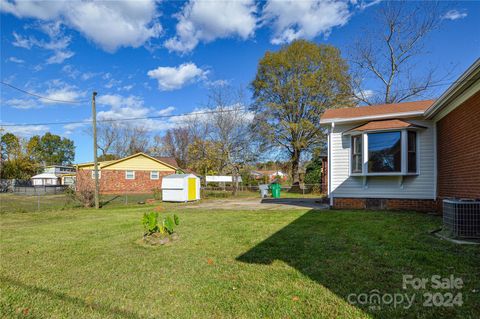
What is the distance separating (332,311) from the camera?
8.89ft

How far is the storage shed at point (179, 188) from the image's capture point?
1661 cm

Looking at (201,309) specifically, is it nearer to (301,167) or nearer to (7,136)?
(301,167)

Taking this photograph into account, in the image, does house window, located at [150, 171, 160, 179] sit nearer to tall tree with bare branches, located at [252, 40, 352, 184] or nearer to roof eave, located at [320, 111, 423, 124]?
tall tree with bare branches, located at [252, 40, 352, 184]

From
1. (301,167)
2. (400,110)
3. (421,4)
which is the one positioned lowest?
(301,167)

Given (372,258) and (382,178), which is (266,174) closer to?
(382,178)

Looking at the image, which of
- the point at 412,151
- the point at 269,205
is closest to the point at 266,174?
the point at 269,205

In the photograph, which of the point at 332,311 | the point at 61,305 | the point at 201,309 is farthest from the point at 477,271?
the point at 61,305

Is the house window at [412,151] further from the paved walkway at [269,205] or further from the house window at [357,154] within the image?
the paved walkway at [269,205]

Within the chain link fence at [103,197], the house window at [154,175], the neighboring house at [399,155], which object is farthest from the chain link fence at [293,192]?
the neighboring house at [399,155]

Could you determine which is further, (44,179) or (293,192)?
(44,179)

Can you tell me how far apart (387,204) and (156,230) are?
26.1ft

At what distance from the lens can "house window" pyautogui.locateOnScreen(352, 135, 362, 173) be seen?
10.4 m

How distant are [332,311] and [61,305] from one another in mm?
2763

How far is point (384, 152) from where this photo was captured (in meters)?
9.81
